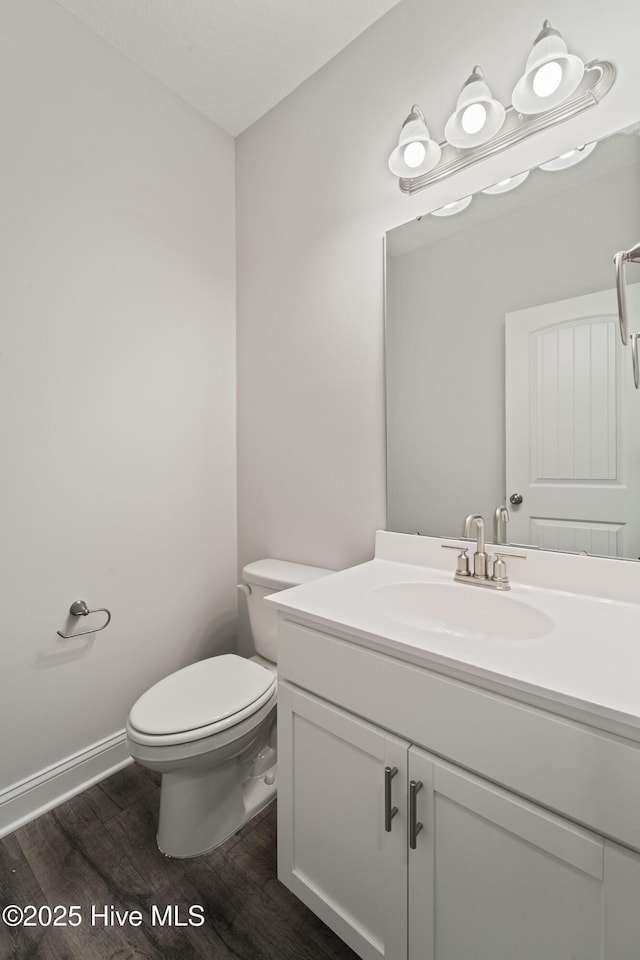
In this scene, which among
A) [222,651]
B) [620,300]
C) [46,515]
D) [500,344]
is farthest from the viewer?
[222,651]

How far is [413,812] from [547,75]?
1677mm

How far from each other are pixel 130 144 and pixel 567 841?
2323 millimetres

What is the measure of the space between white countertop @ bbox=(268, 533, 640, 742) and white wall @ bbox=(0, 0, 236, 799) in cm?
88

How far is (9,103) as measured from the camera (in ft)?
4.35

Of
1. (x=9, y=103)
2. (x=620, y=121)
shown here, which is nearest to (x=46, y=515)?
(x=9, y=103)

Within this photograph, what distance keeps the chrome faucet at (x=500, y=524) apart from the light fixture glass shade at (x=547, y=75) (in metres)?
1.03

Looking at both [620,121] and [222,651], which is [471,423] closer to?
[620,121]

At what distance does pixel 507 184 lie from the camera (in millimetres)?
1189

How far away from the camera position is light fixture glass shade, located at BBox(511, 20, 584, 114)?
3.39 ft

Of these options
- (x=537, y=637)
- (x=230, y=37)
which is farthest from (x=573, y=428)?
(x=230, y=37)

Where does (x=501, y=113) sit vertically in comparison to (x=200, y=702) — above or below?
above

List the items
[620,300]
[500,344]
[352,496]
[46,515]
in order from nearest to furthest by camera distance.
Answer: [620,300]
[500,344]
[46,515]
[352,496]

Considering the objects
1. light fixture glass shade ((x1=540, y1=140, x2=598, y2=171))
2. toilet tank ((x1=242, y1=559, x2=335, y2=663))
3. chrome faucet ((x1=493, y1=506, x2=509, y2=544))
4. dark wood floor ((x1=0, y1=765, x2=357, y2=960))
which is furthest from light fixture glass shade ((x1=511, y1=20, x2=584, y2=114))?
dark wood floor ((x1=0, y1=765, x2=357, y2=960))

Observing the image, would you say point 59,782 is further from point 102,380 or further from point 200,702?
point 102,380
